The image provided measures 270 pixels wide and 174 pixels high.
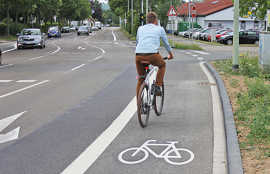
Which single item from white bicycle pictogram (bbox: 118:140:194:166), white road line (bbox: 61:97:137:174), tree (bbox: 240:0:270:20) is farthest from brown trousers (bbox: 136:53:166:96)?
tree (bbox: 240:0:270:20)

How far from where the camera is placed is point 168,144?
20.3 feet

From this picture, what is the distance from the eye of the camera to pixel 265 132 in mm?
6137

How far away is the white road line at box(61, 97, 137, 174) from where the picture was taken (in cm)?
519

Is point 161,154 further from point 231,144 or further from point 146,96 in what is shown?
point 146,96

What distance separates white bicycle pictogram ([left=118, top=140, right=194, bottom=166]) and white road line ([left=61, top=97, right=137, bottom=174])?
1.15 feet

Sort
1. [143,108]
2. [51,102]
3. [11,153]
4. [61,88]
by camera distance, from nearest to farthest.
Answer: [11,153]
[143,108]
[51,102]
[61,88]

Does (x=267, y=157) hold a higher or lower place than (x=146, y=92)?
lower

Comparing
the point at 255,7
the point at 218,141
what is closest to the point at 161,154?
the point at 218,141

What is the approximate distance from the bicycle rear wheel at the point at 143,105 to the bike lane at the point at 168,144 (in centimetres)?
14

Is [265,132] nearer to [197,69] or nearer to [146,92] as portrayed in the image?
[146,92]

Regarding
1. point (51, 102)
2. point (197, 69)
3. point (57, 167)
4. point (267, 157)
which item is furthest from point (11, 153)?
point (197, 69)

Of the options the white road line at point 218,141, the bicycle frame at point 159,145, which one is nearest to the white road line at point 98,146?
the bicycle frame at point 159,145

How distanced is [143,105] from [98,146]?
1.23 metres

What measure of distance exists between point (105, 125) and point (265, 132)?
8.33 ft
